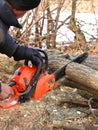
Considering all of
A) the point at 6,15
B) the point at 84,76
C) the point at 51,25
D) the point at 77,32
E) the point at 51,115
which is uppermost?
the point at 6,15

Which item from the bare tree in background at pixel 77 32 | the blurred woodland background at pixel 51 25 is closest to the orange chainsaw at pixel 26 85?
the blurred woodland background at pixel 51 25

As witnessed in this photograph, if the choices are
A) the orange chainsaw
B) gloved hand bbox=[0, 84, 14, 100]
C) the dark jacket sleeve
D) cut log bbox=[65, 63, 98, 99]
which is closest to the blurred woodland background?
cut log bbox=[65, 63, 98, 99]

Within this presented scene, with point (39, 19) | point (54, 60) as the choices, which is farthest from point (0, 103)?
point (39, 19)

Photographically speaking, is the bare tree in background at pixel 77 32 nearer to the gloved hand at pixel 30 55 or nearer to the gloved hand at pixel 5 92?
the gloved hand at pixel 30 55

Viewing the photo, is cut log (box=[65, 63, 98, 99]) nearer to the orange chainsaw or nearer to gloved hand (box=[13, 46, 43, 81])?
the orange chainsaw

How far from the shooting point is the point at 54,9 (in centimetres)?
821

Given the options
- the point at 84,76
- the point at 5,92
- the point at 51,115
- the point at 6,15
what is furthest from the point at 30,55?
the point at 51,115

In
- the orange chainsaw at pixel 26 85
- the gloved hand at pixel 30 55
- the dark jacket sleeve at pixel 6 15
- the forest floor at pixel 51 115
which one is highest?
the dark jacket sleeve at pixel 6 15

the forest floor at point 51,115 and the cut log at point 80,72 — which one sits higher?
the cut log at point 80,72

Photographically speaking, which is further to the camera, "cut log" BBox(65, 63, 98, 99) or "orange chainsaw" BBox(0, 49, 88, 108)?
"cut log" BBox(65, 63, 98, 99)

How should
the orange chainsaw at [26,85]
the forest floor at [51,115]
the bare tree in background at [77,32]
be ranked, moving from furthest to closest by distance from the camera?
the bare tree in background at [77,32] < the forest floor at [51,115] < the orange chainsaw at [26,85]

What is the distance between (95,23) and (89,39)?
472 millimetres

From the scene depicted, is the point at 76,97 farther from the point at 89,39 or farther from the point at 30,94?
the point at 89,39

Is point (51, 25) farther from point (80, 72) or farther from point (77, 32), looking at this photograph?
point (80, 72)
